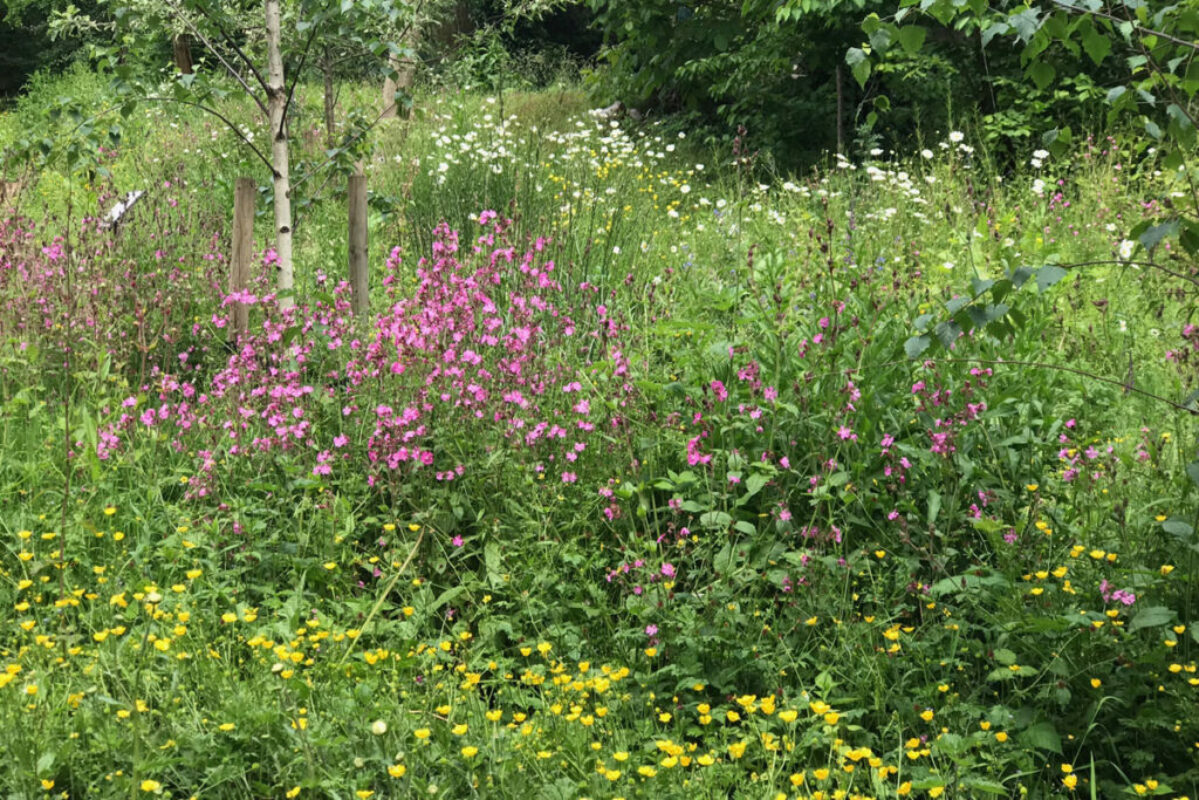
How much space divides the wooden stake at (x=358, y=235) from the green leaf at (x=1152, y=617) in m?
3.80

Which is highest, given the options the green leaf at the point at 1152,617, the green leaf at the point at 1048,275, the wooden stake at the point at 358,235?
the green leaf at the point at 1048,275

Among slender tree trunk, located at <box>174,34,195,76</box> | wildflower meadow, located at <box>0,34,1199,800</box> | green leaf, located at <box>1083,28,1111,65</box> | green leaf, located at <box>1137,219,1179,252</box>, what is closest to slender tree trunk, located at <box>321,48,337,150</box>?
wildflower meadow, located at <box>0,34,1199,800</box>

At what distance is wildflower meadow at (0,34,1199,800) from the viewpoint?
8.15ft

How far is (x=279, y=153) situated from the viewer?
16.1 ft

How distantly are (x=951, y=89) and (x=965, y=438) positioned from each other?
766 cm

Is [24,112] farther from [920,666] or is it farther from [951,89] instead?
[920,666]

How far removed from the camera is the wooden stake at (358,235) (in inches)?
209

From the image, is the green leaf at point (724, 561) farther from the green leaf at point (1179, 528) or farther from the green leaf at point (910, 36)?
the green leaf at point (910, 36)

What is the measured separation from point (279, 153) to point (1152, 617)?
4054 millimetres

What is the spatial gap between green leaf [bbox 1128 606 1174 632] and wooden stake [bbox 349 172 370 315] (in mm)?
3799

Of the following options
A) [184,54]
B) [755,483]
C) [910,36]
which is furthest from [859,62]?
[184,54]

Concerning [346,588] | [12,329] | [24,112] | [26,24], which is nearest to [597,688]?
[346,588]

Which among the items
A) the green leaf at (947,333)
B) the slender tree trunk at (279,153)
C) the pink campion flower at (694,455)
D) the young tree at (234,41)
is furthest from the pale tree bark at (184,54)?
the green leaf at (947,333)

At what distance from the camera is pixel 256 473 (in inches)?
150
